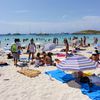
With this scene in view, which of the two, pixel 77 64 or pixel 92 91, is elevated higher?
pixel 77 64

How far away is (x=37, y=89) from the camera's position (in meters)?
7.69

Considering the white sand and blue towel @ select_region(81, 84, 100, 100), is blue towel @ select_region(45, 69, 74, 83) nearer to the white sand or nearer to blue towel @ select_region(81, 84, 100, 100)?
the white sand

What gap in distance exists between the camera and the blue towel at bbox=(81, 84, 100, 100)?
6620 millimetres

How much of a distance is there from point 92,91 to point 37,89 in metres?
1.86

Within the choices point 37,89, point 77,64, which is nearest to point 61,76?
point 77,64

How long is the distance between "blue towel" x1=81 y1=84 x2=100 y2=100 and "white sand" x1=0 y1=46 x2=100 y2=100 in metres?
0.14

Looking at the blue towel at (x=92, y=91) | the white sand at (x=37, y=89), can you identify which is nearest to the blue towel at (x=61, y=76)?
the white sand at (x=37, y=89)

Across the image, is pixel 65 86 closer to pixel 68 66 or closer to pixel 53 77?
pixel 68 66

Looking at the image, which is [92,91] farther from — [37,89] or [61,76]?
[61,76]

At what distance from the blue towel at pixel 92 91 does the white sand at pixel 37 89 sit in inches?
5.5

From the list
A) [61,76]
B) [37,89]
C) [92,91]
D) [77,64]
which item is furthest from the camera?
[61,76]

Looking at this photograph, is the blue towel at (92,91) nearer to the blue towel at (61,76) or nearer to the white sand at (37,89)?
the white sand at (37,89)

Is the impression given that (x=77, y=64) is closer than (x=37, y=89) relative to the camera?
No

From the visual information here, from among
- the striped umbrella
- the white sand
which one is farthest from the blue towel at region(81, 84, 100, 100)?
the striped umbrella
